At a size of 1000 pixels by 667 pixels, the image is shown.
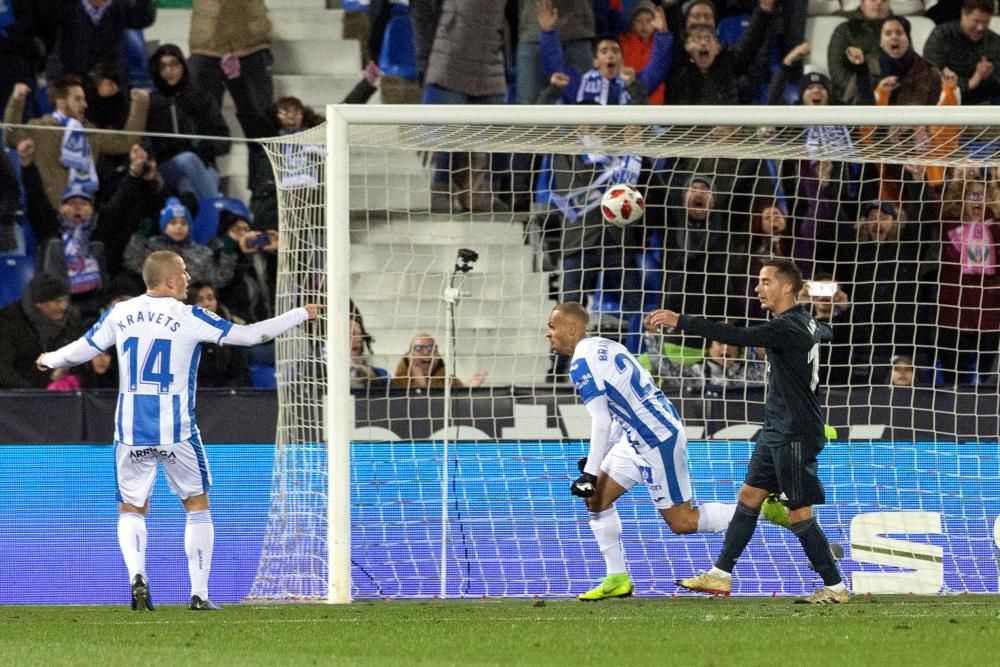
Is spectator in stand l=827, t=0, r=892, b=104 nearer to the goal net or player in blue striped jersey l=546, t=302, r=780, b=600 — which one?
the goal net

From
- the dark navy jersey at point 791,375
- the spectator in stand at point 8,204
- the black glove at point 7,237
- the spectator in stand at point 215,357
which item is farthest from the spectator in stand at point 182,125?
the dark navy jersey at point 791,375

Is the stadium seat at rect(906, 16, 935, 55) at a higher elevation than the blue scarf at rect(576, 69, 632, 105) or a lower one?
higher

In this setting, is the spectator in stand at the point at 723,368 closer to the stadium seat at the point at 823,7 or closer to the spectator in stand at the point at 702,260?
the spectator in stand at the point at 702,260

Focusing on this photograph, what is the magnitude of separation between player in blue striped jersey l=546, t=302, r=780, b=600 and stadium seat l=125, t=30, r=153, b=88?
6.57 meters

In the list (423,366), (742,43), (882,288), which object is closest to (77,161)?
(423,366)

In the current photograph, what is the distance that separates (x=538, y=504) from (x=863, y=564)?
207 centimetres

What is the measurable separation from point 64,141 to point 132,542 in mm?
5516

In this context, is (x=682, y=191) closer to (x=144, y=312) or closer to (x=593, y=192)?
(x=593, y=192)

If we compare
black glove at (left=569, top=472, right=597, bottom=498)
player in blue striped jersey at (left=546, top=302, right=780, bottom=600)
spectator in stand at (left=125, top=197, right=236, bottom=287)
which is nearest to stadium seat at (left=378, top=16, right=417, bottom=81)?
spectator in stand at (left=125, top=197, right=236, bottom=287)

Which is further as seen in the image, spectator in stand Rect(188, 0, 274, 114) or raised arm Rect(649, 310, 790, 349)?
spectator in stand Rect(188, 0, 274, 114)

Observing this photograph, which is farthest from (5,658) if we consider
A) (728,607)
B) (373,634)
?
(728,607)

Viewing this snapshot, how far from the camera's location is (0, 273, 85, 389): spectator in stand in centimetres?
1134

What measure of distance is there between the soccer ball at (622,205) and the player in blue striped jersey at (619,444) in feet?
4.91

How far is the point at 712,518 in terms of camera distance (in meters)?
8.87
